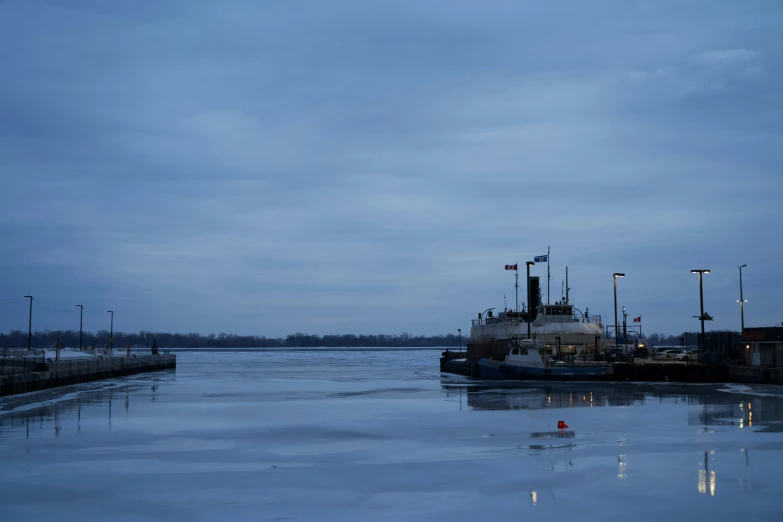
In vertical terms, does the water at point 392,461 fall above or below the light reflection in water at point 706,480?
below

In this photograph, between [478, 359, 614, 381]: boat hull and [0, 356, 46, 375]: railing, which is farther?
[478, 359, 614, 381]: boat hull

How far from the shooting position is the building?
5931cm

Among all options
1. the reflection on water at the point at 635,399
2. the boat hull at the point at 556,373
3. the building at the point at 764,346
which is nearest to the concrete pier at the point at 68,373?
the reflection on water at the point at 635,399

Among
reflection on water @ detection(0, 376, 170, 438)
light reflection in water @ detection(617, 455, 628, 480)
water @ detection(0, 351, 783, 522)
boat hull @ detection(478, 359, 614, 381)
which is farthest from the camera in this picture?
boat hull @ detection(478, 359, 614, 381)

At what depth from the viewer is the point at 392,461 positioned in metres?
24.0

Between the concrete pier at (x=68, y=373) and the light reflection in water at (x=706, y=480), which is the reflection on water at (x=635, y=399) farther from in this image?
the concrete pier at (x=68, y=373)

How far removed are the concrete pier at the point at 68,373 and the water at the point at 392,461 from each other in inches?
239

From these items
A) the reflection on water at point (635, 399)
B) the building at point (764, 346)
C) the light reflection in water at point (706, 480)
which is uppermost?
the building at point (764, 346)

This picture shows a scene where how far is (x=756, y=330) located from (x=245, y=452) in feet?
157

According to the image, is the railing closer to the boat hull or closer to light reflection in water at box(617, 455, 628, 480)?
the boat hull

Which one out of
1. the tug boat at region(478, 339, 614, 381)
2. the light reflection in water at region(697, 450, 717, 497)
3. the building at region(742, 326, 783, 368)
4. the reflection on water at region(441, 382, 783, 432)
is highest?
the building at region(742, 326, 783, 368)

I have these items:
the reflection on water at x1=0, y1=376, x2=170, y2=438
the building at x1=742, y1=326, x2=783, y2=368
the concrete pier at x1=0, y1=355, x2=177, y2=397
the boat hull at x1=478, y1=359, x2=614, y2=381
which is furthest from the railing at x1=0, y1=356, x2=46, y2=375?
the building at x1=742, y1=326, x2=783, y2=368

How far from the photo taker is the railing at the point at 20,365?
186 feet

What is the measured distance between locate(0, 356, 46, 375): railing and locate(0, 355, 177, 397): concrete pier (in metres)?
0.10
